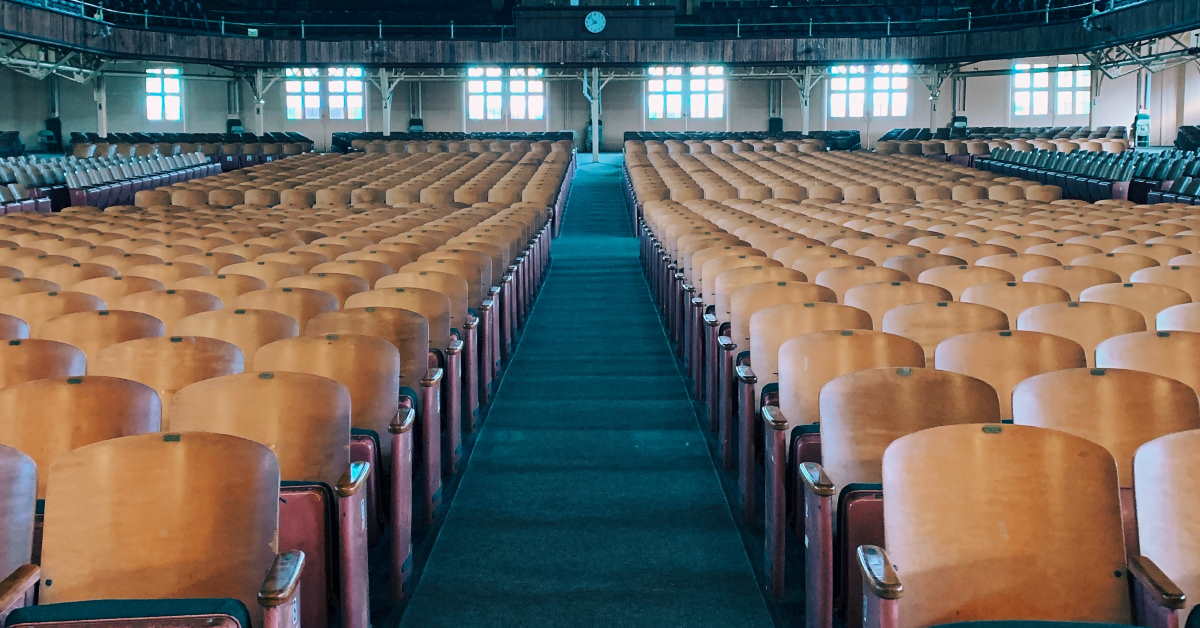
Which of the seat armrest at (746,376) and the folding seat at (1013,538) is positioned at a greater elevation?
the seat armrest at (746,376)

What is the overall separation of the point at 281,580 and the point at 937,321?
3.63 meters

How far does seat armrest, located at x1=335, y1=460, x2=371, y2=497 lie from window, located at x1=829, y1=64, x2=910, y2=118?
130 feet

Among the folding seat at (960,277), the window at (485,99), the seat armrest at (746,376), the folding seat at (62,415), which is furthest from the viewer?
the window at (485,99)

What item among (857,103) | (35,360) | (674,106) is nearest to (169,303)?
(35,360)

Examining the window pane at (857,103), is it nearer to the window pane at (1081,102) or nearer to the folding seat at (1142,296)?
the window pane at (1081,102)

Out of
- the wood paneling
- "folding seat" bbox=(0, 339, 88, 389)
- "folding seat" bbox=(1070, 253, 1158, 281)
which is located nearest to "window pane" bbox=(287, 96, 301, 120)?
the wood paneling

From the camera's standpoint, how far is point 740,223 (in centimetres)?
1183

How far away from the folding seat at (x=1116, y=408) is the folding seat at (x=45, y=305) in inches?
190

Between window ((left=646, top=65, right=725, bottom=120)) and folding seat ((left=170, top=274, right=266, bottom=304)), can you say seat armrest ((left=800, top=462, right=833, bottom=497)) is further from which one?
window ((left=646, top=65, right=725, bottom=120))

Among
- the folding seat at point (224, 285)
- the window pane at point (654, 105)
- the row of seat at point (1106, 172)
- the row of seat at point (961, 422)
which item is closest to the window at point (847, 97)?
the window pane at point (654, 105)

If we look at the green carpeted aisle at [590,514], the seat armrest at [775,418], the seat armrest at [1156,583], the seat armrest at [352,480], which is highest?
the seat armrest at [775,418]

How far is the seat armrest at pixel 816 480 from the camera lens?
3453 millimetres

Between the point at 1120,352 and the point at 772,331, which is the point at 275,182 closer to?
the point at 772,331

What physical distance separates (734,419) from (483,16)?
36.4 metres
